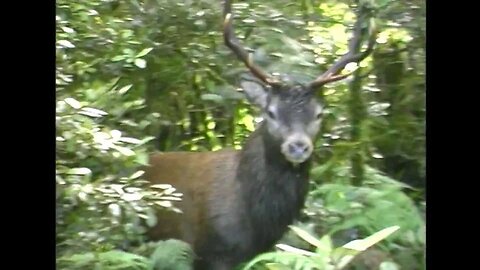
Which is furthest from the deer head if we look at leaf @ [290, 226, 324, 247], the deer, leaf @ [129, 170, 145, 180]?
leaf @ [129, 170, 145, 180]

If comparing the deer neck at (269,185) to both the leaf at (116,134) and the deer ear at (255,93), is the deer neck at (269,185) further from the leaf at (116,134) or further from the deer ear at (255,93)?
the leaf at (116,134)

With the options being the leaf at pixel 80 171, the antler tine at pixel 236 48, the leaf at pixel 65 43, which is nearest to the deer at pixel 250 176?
the antler tine at pixel 236 48

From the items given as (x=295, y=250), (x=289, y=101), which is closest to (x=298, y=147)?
(x=289, y=101)

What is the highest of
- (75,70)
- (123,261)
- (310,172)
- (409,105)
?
(75,70)

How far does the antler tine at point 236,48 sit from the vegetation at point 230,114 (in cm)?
1

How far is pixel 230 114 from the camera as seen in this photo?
1.47 metres

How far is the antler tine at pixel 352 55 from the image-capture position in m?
1.46

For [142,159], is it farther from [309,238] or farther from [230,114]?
[309,238]

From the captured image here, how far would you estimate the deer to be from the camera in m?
1.46

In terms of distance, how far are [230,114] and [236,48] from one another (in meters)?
0.13
